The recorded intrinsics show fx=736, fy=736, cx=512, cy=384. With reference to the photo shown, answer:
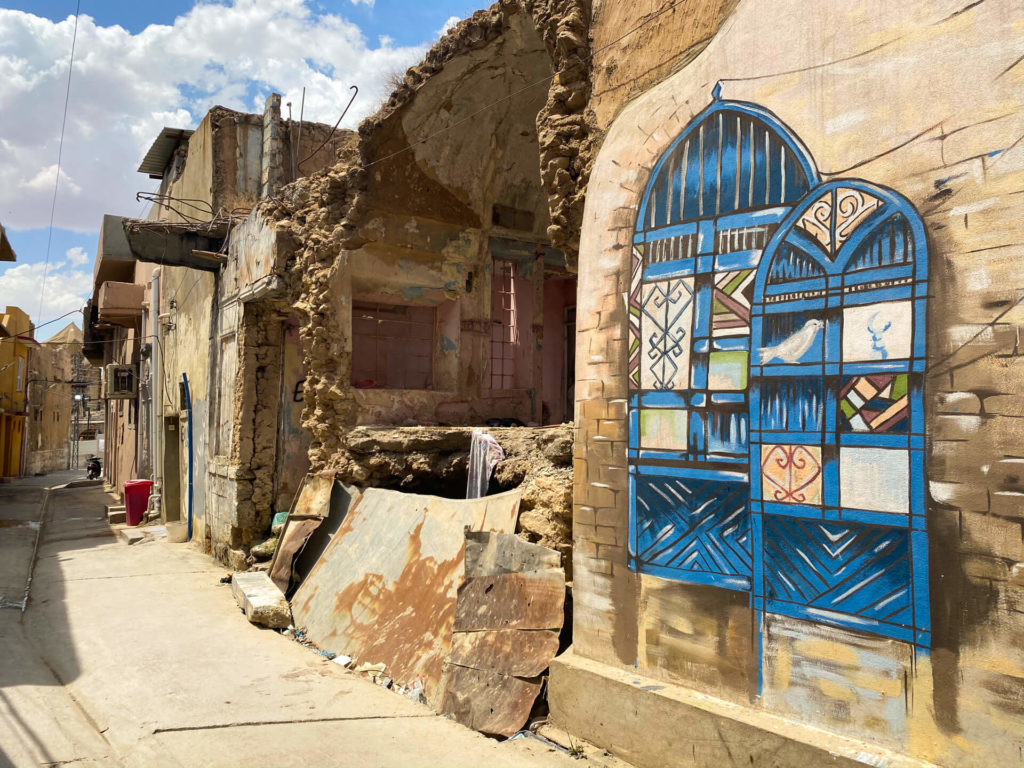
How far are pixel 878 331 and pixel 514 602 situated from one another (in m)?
2.61

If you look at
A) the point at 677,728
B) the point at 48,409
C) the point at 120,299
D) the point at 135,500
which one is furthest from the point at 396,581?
the point at 48,409

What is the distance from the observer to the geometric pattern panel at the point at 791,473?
3.11 metres

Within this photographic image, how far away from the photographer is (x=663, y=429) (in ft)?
12.3

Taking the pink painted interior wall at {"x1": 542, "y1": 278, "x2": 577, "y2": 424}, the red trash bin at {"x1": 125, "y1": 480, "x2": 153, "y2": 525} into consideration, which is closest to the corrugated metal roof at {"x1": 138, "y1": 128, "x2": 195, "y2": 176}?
the red trash bin at {"x1": 125, "y1": 480, "x2": 153, "y2": 525}

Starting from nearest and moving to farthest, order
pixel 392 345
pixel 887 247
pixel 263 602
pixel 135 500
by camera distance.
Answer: pixel 887 247
pixel 263 602
pixel 392 345
pixel 135 500

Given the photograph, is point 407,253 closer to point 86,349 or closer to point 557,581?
point 557,581

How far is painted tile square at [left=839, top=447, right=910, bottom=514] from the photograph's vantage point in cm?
284

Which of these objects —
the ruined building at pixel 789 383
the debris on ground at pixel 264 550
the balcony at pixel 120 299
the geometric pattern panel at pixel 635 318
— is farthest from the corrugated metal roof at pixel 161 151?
the geometric pattern panel at pixel 635 318

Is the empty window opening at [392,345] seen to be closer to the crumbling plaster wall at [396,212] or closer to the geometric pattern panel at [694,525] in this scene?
the crumbling plaster wall at [396,212]

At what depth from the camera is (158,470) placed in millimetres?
15484

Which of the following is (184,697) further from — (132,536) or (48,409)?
(48,409)

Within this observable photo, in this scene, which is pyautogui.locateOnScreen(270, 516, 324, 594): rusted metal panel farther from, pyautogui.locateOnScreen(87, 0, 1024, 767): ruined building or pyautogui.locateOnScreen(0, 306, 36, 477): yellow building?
pyautogui.locateOnScreen(0, 306, 36, 477): yellow building

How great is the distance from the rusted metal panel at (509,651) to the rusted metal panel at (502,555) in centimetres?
Result: 39

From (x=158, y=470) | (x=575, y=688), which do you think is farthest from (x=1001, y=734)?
(x=158, y=470)
